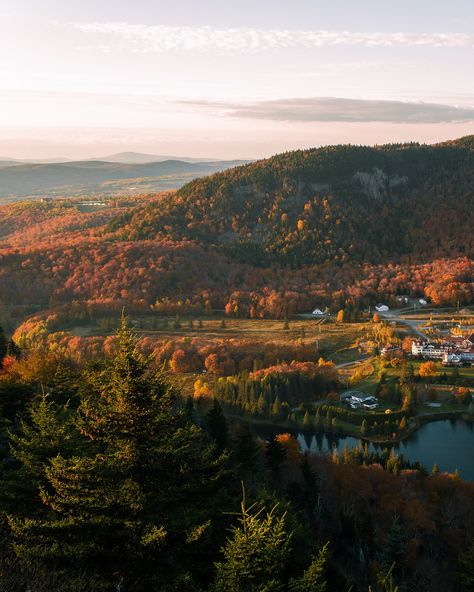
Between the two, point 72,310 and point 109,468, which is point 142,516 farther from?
point 72,310

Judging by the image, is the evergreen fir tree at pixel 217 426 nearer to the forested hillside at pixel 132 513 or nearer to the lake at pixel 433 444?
the forested hillside at pixel 132 513

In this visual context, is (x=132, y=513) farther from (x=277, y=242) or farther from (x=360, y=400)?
(x=277, y=242)

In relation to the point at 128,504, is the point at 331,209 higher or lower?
higher

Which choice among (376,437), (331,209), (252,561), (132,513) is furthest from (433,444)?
(331,209)

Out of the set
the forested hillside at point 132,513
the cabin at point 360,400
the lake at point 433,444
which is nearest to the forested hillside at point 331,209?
the cabin at point 360,400

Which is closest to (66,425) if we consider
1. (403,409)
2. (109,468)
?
(109,468)

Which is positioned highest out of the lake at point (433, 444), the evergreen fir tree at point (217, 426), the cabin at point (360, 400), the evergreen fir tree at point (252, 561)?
the evergreen fir tree at point (252, 561)
